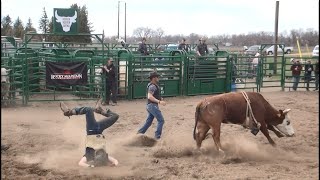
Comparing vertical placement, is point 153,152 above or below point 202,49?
below

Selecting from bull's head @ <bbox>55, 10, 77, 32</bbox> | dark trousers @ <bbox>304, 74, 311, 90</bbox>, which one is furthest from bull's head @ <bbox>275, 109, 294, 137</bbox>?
dark trousers @ <bbox>304, 74, 311, 90</bbox>

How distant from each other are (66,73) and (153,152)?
6.93 m

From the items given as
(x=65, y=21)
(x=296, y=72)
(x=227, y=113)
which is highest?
(x=65, y=21)

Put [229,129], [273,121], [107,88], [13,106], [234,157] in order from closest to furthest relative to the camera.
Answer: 1. [234,157]
2. [273,121]
3. [229,129]
4. [13,106]
5. [107,88]

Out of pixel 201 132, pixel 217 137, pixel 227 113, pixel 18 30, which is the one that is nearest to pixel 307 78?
pixel 227 113

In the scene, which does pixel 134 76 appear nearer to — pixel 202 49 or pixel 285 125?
pixel 202 49

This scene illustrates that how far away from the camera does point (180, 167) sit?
22.6 ft

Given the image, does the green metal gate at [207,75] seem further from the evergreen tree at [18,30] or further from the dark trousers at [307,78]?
the evergreen tree at [18,30]

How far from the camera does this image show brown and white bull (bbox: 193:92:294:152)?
25.1 ft

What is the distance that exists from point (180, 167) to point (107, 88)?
7987mm

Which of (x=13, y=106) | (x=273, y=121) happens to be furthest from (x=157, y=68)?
(x=273, y=121)

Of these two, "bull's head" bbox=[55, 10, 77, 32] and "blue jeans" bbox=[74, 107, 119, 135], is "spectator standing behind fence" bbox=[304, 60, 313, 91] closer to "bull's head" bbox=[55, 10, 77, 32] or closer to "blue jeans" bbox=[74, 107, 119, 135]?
"bull's head" bbox=[55, 10, 77, 32]

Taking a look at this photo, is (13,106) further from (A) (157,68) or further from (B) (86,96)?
(A) (157,68)

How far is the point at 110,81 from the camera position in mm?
14477
